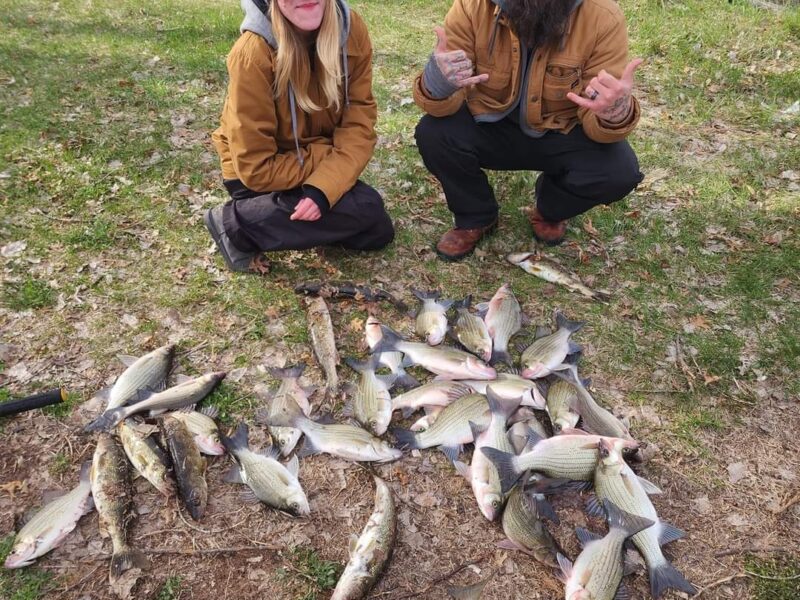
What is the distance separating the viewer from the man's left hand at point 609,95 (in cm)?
322

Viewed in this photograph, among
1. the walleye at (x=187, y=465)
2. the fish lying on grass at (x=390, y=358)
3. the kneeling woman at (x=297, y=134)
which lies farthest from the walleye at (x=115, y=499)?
the kneeling woman at (x=297, y=134)

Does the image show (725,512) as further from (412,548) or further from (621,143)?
(621,143)

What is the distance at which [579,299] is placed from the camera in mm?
4121

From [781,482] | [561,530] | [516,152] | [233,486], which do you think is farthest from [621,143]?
[233,486]

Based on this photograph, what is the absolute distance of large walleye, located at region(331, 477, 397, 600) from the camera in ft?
8.25

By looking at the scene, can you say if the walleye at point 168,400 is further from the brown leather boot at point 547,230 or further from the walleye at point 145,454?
the brown leather boot at point 547,230

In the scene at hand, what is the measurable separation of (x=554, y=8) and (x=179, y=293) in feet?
10.3

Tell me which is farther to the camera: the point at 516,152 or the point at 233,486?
the point at 516,152

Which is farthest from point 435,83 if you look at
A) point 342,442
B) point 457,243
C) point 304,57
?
point 342,442

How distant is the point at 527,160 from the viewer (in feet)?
13.2

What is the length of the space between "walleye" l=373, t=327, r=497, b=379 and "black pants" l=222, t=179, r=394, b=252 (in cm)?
92

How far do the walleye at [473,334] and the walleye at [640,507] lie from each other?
911mm

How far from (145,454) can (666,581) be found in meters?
2.69

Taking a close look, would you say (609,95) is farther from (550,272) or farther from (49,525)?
(49,525)
